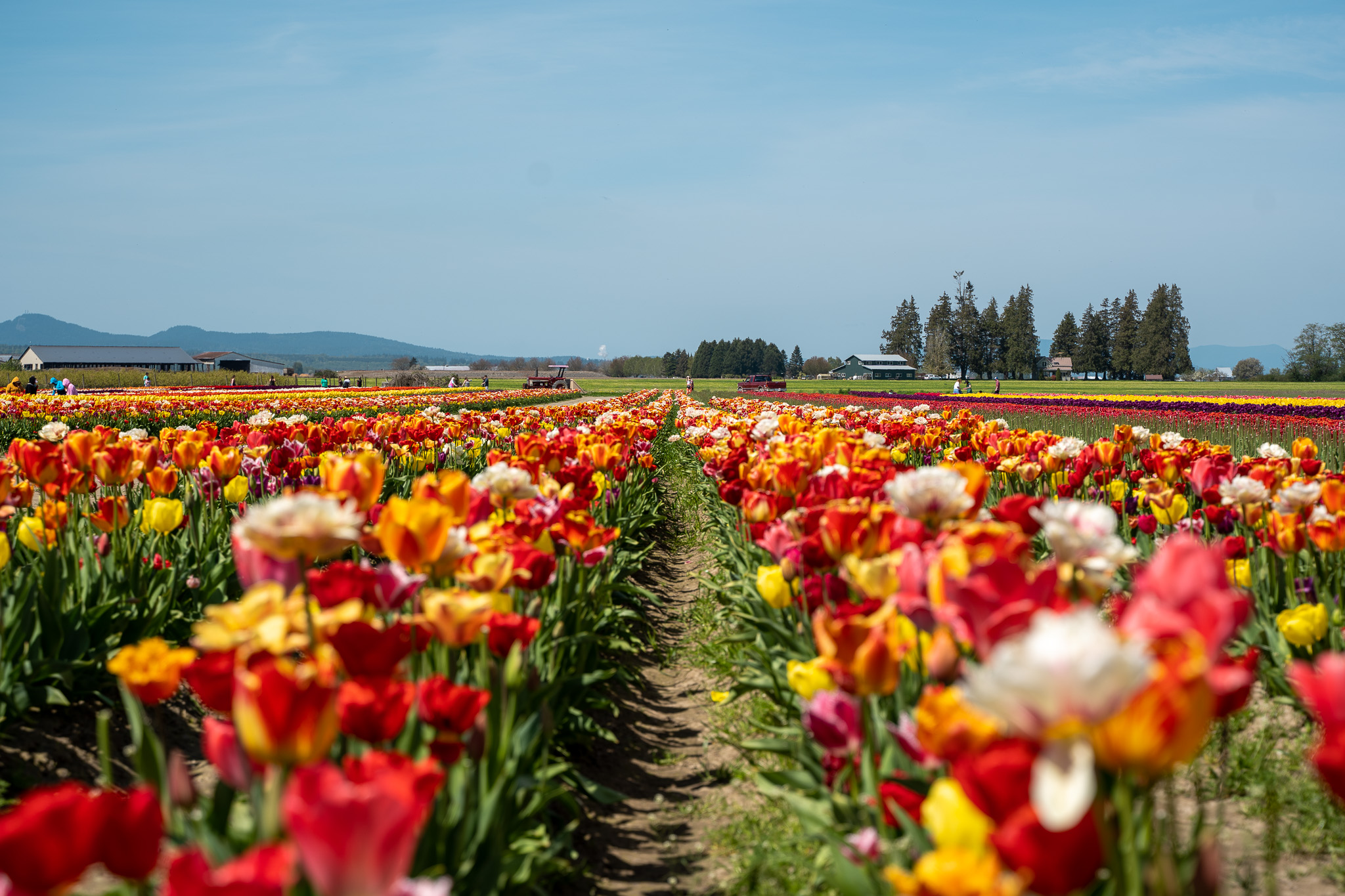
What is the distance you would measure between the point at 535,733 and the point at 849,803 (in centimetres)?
82

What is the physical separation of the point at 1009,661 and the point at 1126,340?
107m

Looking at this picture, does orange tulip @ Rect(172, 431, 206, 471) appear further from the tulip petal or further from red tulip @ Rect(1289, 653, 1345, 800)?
red tulip @ Rect(1289, 653, 1345, 800)

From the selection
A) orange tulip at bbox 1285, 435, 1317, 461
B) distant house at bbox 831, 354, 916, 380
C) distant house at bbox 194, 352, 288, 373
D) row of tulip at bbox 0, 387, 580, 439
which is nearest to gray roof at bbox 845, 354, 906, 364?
distant house at bbox 831, 354, 916, 380

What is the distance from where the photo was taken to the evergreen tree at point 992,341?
104250mm

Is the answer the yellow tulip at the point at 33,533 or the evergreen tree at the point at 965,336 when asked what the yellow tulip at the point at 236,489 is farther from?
the evergreen tree at the point at 965,336

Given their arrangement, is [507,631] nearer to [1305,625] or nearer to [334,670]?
[334,670]

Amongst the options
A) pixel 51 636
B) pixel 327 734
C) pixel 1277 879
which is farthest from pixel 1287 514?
pixel 51 636

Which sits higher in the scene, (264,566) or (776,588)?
(264,566)

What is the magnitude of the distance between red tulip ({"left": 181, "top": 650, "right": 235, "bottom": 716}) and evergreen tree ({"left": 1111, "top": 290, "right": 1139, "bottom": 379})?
105 metres

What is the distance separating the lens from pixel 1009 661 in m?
0.94

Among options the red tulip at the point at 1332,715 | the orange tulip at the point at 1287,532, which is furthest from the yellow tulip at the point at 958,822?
the orange tulip at the point at 1287,532

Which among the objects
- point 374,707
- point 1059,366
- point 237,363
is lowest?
point 374,707

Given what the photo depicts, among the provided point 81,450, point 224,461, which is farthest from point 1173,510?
point 81,450

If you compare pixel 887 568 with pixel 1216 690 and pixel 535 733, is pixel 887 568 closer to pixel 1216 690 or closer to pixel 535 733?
pixel 1216 690
